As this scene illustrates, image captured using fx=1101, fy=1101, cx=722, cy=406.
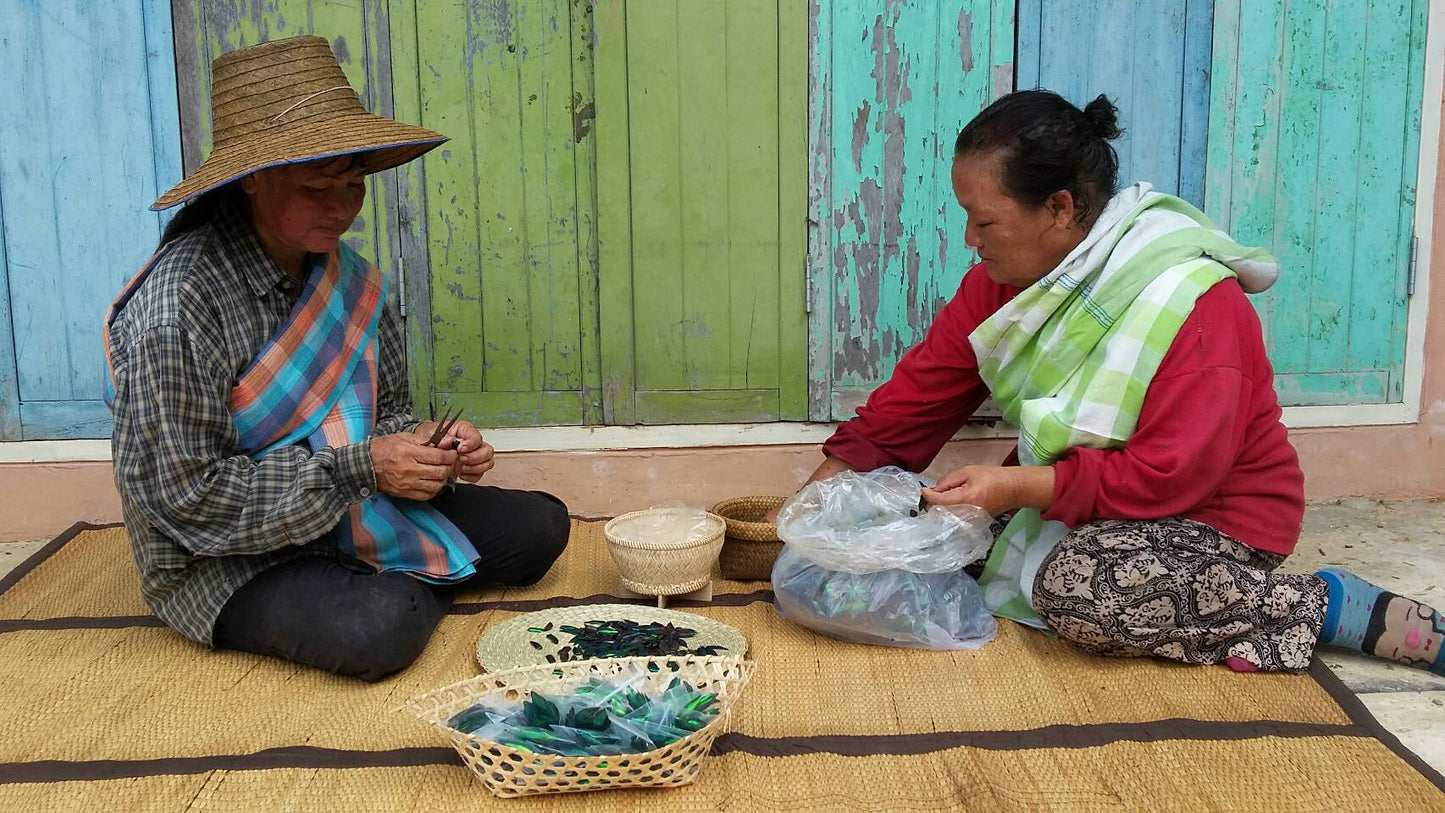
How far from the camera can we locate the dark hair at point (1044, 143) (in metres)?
2.26

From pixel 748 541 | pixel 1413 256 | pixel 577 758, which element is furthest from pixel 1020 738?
pixel 1413 256

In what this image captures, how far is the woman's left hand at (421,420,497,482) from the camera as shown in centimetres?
237

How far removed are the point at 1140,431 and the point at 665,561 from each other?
1.06 meters

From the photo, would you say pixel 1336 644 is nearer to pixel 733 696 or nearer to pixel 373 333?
pixel 733 696

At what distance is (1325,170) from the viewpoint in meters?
3.41

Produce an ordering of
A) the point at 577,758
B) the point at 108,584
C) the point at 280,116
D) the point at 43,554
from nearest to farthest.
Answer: the point at 577,758 < the point at 280,116 < the point at 108,584 < the point at 43,554

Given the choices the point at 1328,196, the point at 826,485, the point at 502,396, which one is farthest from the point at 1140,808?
the point at 1328,196

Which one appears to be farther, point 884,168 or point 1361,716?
point 884,168

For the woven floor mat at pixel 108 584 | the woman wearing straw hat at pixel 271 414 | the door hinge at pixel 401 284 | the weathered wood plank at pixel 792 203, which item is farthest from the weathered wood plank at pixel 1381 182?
the door hinge at pixel 401 284

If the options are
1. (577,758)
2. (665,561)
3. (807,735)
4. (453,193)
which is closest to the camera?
(577,758)

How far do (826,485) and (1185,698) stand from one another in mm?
863

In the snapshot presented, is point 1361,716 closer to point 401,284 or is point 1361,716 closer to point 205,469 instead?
point 205,469

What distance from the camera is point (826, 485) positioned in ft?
8.34

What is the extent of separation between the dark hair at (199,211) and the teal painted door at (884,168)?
1.62 m
